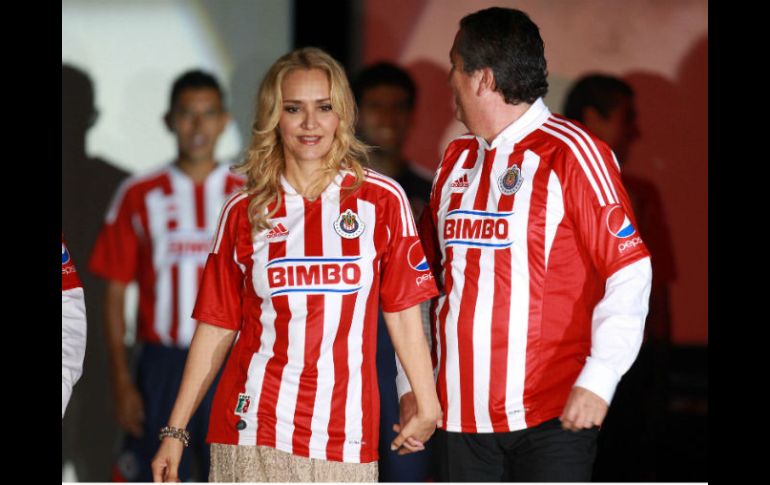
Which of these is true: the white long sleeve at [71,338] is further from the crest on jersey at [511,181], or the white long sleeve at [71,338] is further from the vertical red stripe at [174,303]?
the vertical red stripe at [174,303]

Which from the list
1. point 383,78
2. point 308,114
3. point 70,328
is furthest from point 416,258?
point 383,78

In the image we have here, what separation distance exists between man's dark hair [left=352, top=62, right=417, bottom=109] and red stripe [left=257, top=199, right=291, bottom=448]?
198 cm

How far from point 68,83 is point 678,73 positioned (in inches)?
104

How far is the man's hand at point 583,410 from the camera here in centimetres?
249

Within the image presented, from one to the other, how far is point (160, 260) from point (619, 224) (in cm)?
220

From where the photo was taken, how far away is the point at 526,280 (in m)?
2.65

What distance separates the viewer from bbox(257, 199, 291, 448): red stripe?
2.62 metres

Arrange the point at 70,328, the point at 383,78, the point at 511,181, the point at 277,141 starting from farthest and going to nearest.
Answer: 1. the point at 383,78
2. the point at 277,141
3. the point at 511,181
4. the point at 70,328

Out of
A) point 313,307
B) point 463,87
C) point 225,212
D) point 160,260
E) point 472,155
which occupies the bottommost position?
point 313,307

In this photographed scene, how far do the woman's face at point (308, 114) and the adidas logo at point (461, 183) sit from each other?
37 cm

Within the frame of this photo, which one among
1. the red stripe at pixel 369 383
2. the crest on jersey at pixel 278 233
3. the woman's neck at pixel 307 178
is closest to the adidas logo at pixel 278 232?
the crest on jersey at pixel 278 233

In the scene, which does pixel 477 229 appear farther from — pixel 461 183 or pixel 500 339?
pixel 500 339

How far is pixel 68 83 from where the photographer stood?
448cm

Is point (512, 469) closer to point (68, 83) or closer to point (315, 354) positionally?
point (315, 354)
